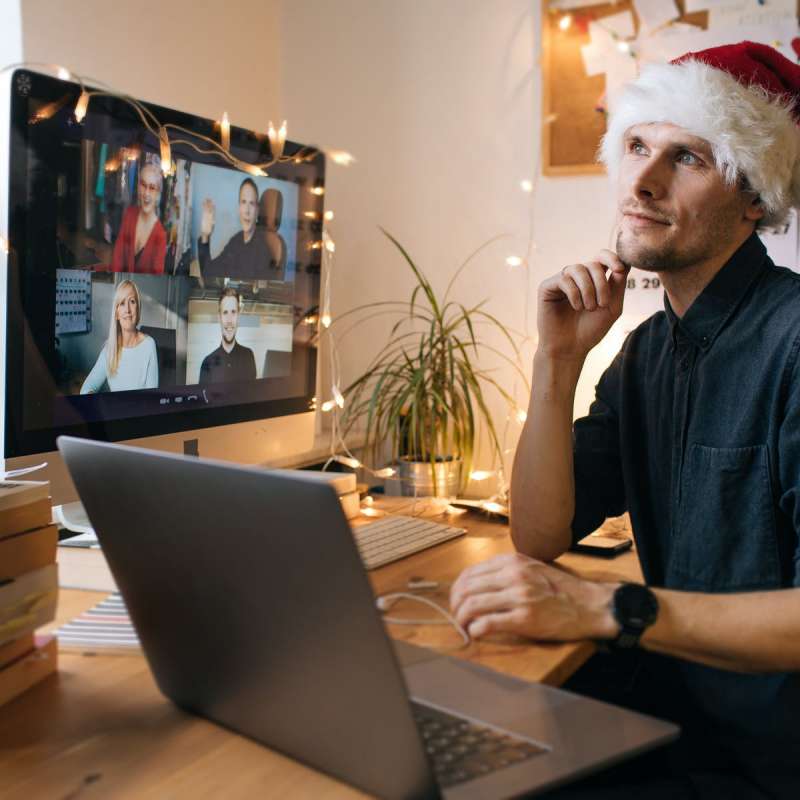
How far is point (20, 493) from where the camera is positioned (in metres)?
0.98

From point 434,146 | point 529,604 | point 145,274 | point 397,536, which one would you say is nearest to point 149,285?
point 145,274

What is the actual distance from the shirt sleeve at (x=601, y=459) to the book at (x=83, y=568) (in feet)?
2.41

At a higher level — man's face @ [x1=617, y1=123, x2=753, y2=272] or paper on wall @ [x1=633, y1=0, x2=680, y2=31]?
paper on wall @ [x1=633, y1=0, x2=680, y2=31]

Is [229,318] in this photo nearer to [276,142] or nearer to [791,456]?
[276,142]

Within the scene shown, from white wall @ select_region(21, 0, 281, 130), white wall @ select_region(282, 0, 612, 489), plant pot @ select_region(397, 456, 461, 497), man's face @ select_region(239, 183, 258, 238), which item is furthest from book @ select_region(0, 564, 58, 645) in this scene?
white wall @ select_region(282, 0, 612, 489)

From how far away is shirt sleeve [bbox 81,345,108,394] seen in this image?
1396 mm

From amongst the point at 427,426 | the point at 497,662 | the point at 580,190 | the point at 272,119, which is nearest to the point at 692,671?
the point at 497,662

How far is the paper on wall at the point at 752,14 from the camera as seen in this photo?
191 cm

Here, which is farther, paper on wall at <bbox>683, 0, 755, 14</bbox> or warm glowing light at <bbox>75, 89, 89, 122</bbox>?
paper on wall at <bbox>683, 0, 755, 14</bbox>

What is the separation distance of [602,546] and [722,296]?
44 centimetres

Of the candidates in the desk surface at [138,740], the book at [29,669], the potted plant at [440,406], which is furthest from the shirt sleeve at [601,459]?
the book at [29,669]

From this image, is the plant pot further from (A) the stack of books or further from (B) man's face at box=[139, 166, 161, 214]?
(A) the stack of books

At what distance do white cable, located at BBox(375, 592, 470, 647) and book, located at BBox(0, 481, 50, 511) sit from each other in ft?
1.24

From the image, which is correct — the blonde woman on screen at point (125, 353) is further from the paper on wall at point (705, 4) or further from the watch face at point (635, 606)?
the paper on wall at point (705, 4)
